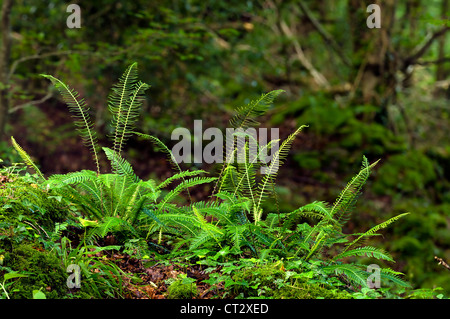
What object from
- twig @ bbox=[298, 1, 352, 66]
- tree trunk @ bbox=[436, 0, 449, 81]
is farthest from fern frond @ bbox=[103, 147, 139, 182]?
tree trunk @ bbox=[436, 0, 449, 81]

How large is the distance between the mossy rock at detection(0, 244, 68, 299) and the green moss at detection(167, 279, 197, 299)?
64 cm

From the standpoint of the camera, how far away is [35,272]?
2568 mm

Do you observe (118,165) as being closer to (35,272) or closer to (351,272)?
(35,272)

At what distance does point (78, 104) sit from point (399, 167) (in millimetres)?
6766

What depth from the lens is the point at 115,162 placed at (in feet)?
11.3

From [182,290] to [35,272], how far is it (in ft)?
2.92

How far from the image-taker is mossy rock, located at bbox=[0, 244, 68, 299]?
2.46m

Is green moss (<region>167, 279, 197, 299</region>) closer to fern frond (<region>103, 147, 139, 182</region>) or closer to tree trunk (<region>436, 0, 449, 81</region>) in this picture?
fern frond (<region>103, 147, 139, 182</region>)

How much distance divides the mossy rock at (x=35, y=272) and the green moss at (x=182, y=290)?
2.10 feet

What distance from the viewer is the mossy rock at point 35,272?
2.46m

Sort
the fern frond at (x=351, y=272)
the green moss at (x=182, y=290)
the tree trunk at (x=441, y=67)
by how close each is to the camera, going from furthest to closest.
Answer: the tree trunk at (x=441, y=67) < the fern frond at (x=351, y=272) < the green moss at (x=182, y=290)

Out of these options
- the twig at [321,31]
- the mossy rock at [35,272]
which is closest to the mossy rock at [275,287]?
the mossy rock at [35,272]

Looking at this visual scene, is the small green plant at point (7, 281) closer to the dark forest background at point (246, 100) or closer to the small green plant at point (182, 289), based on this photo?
the small green plant at point (182, 289)
